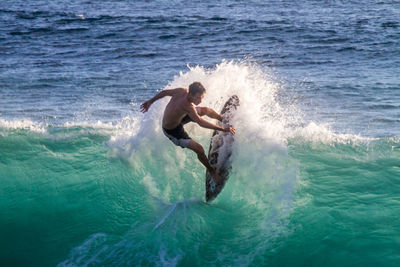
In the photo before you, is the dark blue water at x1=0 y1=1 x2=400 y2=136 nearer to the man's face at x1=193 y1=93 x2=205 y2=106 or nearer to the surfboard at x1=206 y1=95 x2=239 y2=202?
the surfboard at x1=206 y1=95 x2=239 y2=202

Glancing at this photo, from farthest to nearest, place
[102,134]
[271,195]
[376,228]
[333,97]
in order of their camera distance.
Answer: [333,97] → [102,134] → [271,195] → [376,228]

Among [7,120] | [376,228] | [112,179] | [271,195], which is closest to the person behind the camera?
[376,228]

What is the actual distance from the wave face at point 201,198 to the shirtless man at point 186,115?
965 mm

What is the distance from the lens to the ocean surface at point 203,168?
22.3 ft

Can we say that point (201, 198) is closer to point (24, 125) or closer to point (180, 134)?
point (180, 134)

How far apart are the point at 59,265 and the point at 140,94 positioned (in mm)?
9906

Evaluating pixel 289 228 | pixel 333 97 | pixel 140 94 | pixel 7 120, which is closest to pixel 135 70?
pixel 140 94

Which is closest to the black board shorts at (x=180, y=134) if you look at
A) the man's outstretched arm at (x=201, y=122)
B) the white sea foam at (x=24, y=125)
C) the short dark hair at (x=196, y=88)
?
the man's outstretched arm at (x=201, y=122)

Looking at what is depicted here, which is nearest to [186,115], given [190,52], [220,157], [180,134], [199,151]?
[180,134]

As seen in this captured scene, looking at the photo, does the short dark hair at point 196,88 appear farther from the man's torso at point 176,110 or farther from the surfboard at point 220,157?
the surfboard at point 220,157

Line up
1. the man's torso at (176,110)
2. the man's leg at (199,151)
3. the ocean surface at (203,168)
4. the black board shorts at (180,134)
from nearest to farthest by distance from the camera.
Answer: the ocean surface at (203,168), the man's torso at (176,110), the man's leg at (199,151), the black board shorts at (180,134)

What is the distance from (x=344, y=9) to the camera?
92.9 ft

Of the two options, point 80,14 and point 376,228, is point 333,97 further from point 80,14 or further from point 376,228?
point 80,14

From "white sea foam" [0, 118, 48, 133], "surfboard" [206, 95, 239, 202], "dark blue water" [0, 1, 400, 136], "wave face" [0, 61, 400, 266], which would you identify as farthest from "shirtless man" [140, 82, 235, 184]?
"dark blue water" [0, 1, 400, 136]
